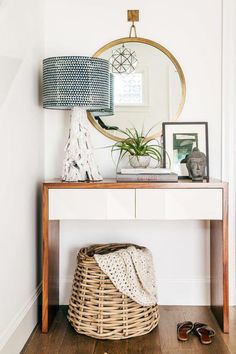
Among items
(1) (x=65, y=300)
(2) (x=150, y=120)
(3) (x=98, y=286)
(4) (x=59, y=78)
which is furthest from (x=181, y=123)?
(1) (x=65, y=300)

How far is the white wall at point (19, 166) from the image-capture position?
191cm

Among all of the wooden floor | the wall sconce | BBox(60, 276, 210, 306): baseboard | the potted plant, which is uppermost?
the wall sconce

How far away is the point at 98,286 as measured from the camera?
2.28 metres

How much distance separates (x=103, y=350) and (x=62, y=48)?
180 cm

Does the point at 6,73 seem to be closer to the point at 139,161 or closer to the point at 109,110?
the point at 109,110

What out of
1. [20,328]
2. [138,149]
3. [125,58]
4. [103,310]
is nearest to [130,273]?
[103,310]

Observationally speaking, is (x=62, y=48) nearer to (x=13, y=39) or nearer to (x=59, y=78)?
(x=59, y=78)

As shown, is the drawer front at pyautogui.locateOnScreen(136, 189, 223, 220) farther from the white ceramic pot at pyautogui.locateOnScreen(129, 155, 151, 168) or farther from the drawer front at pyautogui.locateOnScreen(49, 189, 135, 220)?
the white ceramic pot at pyautogui.locateOnScreen(129, 155, 151, 168)

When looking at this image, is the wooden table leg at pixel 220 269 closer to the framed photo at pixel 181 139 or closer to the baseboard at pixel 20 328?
the framed photo at pixel 181 139

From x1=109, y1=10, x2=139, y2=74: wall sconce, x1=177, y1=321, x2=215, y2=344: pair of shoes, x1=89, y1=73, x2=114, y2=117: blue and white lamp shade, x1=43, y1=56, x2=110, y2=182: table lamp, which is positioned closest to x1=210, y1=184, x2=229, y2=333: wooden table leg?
x1=177, y1=321, x2=215, y2=344: pair of shoes

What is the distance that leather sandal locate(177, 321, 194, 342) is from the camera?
7.38 ft

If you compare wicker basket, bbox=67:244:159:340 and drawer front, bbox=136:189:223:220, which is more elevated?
drawer front, bbox=136:189:223:220

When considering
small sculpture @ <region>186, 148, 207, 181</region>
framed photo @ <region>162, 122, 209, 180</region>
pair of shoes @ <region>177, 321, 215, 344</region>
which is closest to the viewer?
pair of shoes @ <region>177, 321, 215, 344</region>

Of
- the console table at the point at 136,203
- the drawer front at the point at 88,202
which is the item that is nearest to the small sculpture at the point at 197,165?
the console table at the point at 136,203
